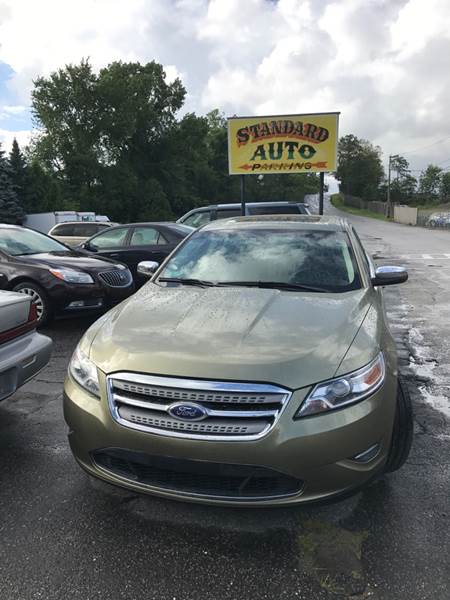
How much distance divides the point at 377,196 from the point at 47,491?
10313cm

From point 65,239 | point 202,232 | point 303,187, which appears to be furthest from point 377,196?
point 202,232

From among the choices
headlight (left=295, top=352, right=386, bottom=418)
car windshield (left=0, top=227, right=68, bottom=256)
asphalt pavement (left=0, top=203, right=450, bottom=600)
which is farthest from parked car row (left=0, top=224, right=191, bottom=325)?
headlight (left=295, top=352, right=386, bottom=418)

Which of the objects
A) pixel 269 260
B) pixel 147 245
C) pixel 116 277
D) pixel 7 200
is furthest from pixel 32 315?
pixel 7 200

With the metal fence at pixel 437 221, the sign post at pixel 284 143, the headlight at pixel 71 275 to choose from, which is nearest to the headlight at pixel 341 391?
the headlight at pixel 71 275

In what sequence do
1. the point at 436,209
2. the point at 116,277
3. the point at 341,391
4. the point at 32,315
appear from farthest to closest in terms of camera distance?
the point at 436,209
the point at 116,277
the point at 32,315
the point at 341,391

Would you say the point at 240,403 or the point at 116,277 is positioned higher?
the point at 240,403

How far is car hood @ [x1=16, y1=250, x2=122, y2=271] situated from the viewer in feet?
21.4

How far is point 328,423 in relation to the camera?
2205 mm

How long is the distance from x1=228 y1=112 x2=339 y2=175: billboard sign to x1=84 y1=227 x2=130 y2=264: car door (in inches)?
184

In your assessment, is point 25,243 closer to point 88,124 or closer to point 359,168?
point 88,124

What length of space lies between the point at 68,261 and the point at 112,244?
114 inches

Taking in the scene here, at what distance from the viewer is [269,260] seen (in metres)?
3.69

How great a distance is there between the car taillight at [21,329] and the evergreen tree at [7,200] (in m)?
30.6

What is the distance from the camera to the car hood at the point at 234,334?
2.30m
